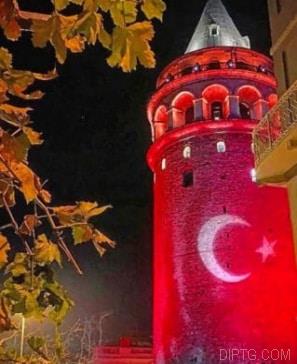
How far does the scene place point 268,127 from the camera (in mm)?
9305

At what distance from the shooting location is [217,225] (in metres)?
21.1

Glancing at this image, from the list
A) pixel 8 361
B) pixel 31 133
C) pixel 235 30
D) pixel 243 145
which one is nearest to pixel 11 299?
pixel 8 361

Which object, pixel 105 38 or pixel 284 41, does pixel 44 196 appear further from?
pixel 284 41

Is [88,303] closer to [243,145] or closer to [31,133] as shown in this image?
[243,145]

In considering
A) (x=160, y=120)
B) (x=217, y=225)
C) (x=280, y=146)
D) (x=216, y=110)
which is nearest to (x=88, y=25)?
(x=280, y=146)

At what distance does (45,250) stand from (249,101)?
21.4 metres

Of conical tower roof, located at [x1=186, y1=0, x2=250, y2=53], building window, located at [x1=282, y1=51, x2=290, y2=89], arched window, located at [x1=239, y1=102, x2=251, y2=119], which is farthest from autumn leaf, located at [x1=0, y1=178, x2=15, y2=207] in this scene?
conical tower roof, located at [x1=186, y1=0, x2=250, y2=53]

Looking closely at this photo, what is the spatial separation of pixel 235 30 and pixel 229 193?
28.0 feet

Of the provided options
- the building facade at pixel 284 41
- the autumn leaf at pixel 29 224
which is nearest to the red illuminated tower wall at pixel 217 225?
the building facade at pixel 284 41

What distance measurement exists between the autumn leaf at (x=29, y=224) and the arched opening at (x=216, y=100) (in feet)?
65.4

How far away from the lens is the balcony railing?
27.6 feet

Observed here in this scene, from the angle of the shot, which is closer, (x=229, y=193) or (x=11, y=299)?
(x=11, y=299)

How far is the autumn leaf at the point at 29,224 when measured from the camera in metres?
3.31

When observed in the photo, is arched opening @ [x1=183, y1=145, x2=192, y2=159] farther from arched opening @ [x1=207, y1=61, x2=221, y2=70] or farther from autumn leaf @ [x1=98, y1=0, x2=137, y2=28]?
autumn leaf @ [x1=98, y1=0, x2=137, y2=28]
